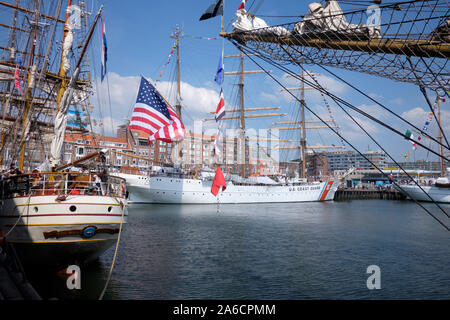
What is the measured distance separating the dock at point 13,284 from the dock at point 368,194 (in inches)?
2887

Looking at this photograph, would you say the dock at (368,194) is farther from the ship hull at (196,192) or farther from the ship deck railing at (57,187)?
the ship deck railing at (57,187)

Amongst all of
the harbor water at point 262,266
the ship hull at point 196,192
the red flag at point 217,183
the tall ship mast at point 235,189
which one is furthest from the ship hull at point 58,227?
the ship hull at point 196,192

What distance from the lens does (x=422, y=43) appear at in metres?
7.97

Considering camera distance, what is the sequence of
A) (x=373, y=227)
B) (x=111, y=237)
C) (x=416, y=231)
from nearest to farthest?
(x=111, y=237)
(x=416, y=231)
(x=373, y=227)

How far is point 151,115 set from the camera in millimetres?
20203

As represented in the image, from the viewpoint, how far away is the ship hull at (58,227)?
10.4m

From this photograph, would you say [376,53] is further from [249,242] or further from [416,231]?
[416,231]

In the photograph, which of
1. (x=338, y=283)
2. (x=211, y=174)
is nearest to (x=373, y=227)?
(x=338, y=283)

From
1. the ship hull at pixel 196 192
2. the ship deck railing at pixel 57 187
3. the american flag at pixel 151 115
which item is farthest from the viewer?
the ship hull at pixel 196 192

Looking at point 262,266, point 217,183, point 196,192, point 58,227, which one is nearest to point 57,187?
point 58,227

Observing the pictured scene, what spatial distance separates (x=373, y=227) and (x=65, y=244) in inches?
911

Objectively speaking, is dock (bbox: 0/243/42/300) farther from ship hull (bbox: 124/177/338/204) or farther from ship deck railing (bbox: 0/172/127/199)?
ship hull (bbox: 124/177/338/204)

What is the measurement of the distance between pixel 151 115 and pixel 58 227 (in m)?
11.0
